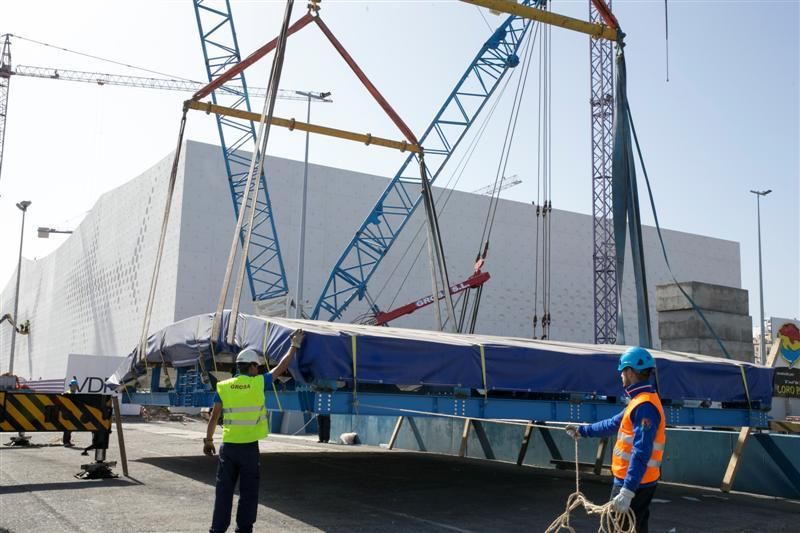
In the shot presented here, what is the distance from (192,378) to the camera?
14.1 meters

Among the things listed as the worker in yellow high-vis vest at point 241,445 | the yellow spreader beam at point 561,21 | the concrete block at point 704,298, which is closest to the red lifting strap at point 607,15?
the yellow spreader beam at point 561,21

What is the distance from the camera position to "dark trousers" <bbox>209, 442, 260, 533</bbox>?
7.27m

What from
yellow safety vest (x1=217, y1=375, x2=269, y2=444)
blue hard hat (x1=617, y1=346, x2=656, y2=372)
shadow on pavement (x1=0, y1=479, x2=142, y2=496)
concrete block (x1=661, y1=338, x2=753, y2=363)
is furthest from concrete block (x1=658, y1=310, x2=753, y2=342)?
blue hard hat (x1=617, y1=346, x2=656, y2=372)

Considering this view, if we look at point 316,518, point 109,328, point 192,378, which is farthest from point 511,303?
point 316,518

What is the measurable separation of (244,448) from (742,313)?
118 ft

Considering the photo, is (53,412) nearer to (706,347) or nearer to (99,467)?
(99,467)

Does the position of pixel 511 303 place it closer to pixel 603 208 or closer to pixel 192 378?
pixel 603 208

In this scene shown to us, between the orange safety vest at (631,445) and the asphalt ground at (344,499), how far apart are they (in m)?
3.91

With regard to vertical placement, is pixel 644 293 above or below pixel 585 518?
above

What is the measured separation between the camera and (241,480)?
7.39m

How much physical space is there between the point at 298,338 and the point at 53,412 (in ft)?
17.3

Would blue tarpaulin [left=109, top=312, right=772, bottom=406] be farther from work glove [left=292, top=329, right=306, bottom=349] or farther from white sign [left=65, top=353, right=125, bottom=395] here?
white sign [left=65, top=353, right=125, bottom=395]

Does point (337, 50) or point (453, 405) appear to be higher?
point (337, 50)

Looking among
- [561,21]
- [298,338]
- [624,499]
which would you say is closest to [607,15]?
[561,21]
